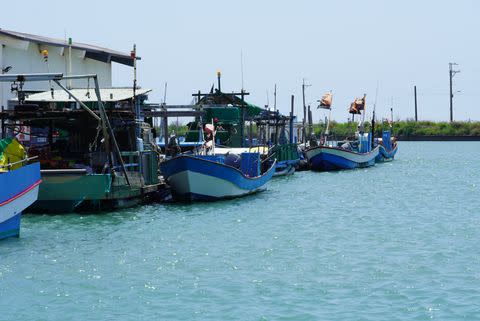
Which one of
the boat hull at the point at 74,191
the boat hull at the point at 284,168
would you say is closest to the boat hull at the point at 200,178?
the boat hull at the point at 74,191

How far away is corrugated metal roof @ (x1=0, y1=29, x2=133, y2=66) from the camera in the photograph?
38219mm

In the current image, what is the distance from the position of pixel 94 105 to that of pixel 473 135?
→ 96.6 metres

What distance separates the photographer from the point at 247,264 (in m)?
18.8

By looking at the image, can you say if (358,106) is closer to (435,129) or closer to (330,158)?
(330,158)

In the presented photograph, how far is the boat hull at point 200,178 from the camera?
2923cm

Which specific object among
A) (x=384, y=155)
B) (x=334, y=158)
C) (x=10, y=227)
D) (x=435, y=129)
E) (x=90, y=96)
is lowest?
(x=10, y=227)

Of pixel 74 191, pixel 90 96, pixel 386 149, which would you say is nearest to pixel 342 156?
pixel 386 149

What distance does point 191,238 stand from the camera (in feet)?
73.7

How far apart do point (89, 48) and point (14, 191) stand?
23.7 m

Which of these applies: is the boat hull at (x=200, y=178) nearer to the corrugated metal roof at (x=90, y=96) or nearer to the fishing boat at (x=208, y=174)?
the fishing boat at (x=208, y=174)

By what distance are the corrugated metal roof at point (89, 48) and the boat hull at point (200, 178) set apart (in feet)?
37.9

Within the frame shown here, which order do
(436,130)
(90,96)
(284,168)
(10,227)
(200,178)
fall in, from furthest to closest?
(436,130) → (284,168) → (200,178) → (90,96) → (10,227)

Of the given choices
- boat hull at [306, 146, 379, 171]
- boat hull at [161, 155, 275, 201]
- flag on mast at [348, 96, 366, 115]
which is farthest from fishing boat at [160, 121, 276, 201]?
flag on mast at [348, 96, 366, 115]

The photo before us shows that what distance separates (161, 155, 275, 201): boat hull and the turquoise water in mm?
550
